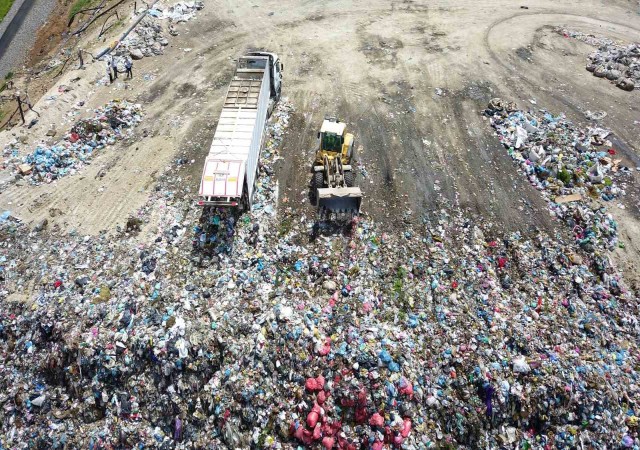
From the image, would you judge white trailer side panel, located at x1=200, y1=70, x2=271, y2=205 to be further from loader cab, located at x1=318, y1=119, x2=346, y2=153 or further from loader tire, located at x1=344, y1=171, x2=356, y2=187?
loader tire, located at x1=344, y1=171, x2=356, y2=187

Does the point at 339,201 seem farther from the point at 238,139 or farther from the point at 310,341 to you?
the point at 310,341

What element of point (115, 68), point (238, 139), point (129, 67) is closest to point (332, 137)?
point (238, 139)

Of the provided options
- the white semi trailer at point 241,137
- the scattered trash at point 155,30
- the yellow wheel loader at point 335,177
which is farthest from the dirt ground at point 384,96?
the white semi trailer at point 241,137

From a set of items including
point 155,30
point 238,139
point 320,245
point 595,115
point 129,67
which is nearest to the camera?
point 320,245

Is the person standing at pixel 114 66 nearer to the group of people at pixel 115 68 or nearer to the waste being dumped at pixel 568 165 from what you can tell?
the group of people at pixel 115 68

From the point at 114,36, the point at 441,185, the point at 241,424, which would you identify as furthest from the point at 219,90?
the point at 241,424

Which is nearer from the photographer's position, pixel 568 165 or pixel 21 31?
pixel 568 165

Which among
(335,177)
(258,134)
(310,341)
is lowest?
(310,341)
